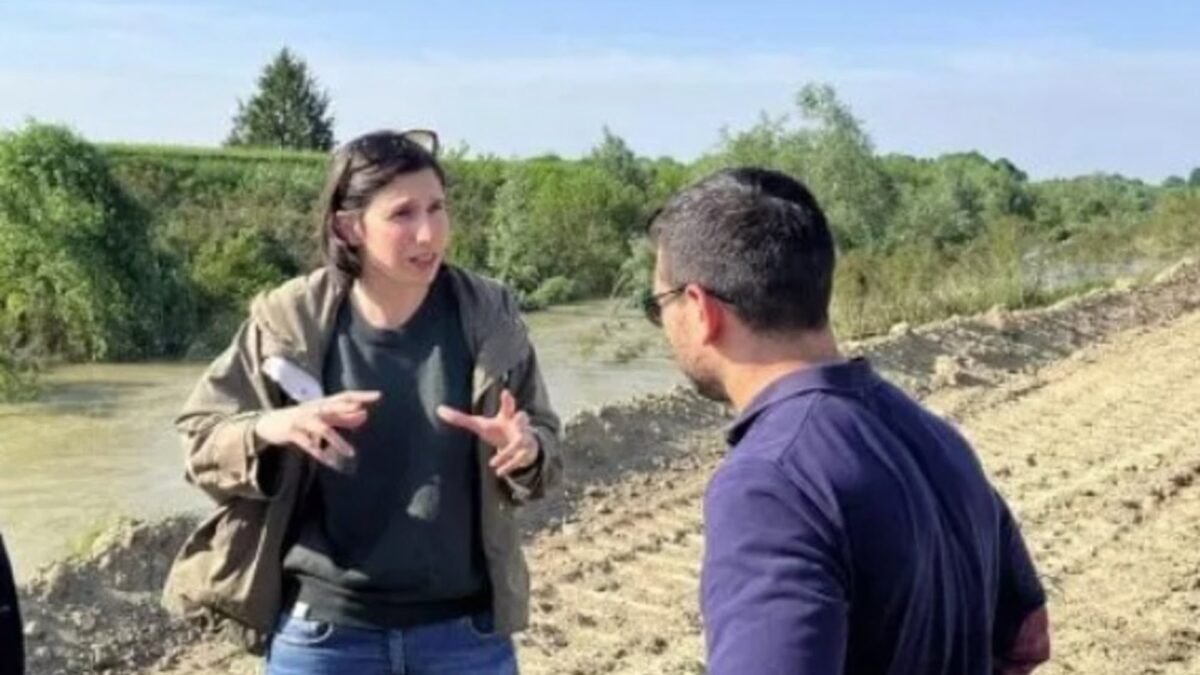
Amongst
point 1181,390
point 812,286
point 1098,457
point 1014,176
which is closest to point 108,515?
point 1098,457

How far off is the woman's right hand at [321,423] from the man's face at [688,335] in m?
0.94

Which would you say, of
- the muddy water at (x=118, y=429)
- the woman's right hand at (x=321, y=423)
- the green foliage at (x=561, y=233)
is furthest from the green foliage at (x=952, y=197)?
the woman's right hand at (x=321, y=423)

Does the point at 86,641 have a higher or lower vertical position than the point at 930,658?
lower

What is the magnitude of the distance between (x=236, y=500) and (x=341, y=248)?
0.50m

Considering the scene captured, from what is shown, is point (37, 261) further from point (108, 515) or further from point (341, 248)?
point (341, 248)

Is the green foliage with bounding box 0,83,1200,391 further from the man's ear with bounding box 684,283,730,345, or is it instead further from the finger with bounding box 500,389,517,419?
the man's ear with bounding box 684,283,730,345

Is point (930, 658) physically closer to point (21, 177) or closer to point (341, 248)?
point (341, 248)

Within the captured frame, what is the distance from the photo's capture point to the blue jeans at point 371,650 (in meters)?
3.32

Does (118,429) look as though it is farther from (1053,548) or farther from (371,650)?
(371,650)

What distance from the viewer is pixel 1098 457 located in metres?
11.6

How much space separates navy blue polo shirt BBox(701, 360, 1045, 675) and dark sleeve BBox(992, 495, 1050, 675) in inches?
8.4

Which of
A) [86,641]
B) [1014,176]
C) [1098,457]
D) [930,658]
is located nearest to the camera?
[930,658]

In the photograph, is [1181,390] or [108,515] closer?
[108,515]

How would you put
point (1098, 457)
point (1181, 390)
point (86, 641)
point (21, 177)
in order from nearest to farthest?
point (86, 641), point (1098, 457), point (1181, 390), point (21, 177)
